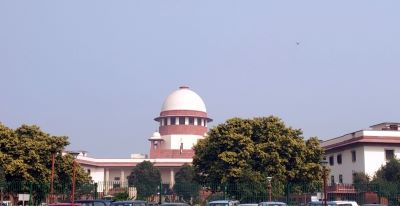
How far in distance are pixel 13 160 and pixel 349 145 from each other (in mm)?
35346

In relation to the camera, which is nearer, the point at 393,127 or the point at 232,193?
the point at 232,193

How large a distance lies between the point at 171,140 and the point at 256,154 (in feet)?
211

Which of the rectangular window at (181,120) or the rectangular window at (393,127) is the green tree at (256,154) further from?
the rectangular window at (181,120)

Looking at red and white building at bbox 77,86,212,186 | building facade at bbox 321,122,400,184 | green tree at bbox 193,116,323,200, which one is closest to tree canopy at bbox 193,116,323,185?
green tree at bbox 193,116,323,200

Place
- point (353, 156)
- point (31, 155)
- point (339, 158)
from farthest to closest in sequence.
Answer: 1. point (339, 158)
2. point (353, 156)
3. point (31, 155)

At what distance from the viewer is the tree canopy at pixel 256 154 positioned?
4538cm

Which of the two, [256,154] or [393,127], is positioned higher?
[393,127]

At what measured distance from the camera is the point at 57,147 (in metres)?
46.8

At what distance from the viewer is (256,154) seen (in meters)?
46.5

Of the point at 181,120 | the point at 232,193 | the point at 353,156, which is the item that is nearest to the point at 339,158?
the point at 353,156

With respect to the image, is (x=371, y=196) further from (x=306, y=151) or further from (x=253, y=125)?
(x=253, y=125)

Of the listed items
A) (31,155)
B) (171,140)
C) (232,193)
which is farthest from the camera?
(171,140)

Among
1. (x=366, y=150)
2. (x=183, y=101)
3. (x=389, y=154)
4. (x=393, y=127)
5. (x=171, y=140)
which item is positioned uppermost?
(x=183, y=101)

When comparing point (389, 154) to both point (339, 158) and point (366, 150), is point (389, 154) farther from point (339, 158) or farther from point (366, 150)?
point (339, 158)
